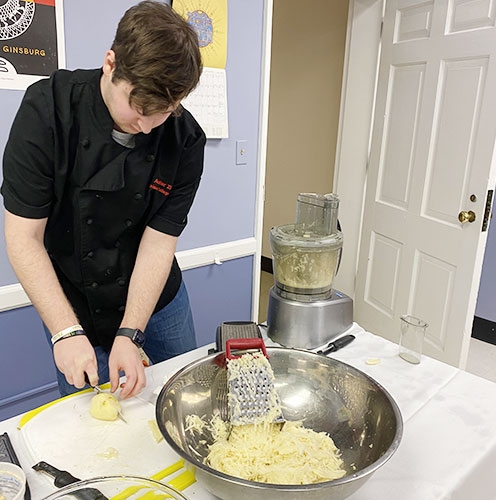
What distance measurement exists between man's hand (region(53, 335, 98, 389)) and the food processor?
1.69ft

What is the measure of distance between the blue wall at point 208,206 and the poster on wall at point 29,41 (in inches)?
1.5

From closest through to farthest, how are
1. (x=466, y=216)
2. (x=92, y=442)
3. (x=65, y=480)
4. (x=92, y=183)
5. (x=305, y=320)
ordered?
(x=65, y=480) < (x=92, y=442) < (x=92, y=183) < (x=305, y=320) < (x=466, y=216)

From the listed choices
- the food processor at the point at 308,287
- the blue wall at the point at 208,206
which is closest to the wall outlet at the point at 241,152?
the blue wall at the point at 208,206

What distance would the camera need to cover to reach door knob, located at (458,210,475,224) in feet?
6.88

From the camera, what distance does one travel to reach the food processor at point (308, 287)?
1262 mm

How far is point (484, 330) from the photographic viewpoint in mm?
2936

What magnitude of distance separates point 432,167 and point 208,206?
3.55 ft

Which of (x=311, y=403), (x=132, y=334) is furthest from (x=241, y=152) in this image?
(x=311, y=403)

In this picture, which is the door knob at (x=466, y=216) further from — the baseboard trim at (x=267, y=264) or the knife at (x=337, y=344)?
the baseboard trim at (x=267, y=264)

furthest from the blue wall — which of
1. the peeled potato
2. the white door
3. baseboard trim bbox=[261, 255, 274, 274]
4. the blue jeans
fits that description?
baseboard trim bbox=[261, 255, 274, 274]

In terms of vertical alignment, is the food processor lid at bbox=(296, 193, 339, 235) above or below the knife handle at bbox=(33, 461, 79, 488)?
above

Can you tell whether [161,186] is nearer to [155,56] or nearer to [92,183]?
[92,183]

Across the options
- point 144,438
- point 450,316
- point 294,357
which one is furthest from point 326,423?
point 450,316

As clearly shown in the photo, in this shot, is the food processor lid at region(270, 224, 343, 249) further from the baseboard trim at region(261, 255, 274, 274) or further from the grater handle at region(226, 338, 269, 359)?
the baseboard trim at region(261, 255, 274, 274)
